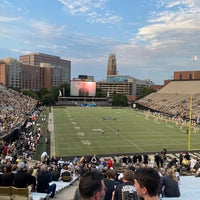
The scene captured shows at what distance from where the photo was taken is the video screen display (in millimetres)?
88312

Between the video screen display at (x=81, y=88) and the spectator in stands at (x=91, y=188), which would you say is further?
the video screen display at (x=81, y=88)

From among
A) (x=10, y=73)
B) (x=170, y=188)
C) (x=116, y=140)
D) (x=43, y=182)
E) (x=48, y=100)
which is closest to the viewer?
(x=170, y=188)

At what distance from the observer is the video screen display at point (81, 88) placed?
88.3 meters

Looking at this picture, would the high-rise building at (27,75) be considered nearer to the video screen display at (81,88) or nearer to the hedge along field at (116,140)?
the video screen display at (81,88)

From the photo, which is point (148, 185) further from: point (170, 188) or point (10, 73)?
point (10, 73)

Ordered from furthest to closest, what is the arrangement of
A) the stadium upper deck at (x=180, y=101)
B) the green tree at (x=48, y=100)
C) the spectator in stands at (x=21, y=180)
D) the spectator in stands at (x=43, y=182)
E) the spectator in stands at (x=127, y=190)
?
the green tree at (x=48, y=100) < the stadium upper deck at (x=180, y=101) < the spectator in stands at (x=43, y=182) < the spectator in stands at (x=21, y=180) < the spectator in stands at (x=127, y=190)

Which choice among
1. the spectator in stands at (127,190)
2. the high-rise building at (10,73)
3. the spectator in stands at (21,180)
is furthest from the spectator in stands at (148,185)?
the high-rise building at (10,73)

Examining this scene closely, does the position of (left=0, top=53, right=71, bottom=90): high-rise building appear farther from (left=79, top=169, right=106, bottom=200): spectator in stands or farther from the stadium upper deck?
(left=79, top=169, right=106, bottom=200): spectator in stands

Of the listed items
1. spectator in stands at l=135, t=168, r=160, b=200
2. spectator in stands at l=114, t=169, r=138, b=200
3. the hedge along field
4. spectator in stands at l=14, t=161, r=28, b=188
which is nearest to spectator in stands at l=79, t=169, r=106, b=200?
spectator in stands at l=135, t=168, r=160, b=200

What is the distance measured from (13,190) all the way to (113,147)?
19548 mm

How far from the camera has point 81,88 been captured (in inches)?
3487

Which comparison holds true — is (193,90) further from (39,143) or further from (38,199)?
(38,199)

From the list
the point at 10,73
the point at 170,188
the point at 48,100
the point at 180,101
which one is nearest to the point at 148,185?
the point at 170,188

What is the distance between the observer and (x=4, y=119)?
3142cm
